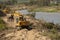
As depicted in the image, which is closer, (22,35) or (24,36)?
(24,36)

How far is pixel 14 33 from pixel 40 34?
2.10m

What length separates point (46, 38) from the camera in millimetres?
15352

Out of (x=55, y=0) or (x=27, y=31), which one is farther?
(x=55, y=0)

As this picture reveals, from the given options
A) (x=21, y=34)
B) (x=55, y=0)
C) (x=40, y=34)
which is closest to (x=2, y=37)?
(x=21, y=34)

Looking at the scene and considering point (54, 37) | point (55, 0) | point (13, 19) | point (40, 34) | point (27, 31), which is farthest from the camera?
point (55, 0)

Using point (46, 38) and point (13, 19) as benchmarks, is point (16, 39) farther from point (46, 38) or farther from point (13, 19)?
point (13, 19)

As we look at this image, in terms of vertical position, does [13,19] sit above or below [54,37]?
below

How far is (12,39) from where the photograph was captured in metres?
15.7

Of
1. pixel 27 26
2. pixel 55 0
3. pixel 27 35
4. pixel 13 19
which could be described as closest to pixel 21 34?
pixel 27 35

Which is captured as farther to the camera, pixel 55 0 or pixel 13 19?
pixel 55 0

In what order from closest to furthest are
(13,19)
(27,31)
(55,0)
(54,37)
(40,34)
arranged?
1. (54,37)
2. (40,34)
3. (27,31)
4. (13,19)
5. (55,0)

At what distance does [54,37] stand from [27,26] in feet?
12.4

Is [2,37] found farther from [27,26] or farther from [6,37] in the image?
[27,26]

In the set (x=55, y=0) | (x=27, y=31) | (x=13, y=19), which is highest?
(x=27, y=31)
